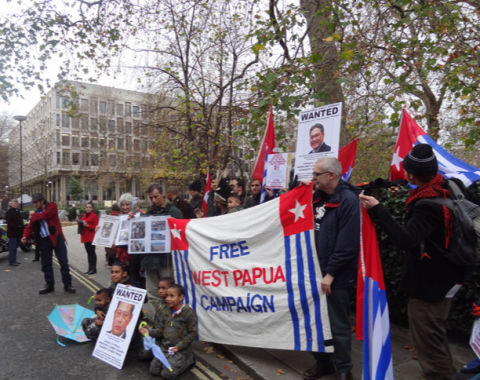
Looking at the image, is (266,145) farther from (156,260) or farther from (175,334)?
(175,334)

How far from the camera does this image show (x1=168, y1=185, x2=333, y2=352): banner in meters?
3.34

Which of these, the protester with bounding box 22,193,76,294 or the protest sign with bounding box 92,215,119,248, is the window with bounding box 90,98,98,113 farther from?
the protest sign with bounding box 92,215,119,248

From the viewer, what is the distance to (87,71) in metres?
8.59

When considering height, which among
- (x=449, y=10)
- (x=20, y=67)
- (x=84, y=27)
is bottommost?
(x=20, y=67)

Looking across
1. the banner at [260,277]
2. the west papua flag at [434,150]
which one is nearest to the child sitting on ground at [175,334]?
the banner at [260,277]

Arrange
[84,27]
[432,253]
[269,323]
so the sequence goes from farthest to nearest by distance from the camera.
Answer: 1. [84,27]
2. [269,323]
3. [432,253]

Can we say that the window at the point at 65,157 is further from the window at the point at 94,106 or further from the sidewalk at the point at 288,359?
the sidewalk at the point at 288,359

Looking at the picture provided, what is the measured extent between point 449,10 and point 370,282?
577 centimetres

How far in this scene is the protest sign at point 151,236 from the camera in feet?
15.1

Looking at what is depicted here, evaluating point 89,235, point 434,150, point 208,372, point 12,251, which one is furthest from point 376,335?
point 12,251

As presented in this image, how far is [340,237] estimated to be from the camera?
3.06 meters

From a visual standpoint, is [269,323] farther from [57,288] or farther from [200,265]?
[57,288]

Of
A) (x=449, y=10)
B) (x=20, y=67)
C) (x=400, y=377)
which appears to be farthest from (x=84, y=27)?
(x=400, y=377)

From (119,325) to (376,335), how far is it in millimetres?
2760
